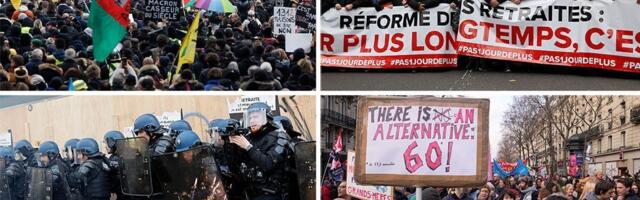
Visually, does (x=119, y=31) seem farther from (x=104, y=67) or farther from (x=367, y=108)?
(x=367, y=108)

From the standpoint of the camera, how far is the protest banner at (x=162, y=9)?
311 inches

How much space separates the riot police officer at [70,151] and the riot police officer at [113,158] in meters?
0.22

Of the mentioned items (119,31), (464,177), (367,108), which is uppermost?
(119,31)

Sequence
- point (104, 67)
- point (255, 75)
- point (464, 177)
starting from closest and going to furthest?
point (464, 177) → point (255, 75) → point (104, 67)

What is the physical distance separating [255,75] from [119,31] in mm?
1038

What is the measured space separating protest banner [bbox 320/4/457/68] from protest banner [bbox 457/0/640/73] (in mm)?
161

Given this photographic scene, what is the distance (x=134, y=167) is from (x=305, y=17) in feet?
6.72

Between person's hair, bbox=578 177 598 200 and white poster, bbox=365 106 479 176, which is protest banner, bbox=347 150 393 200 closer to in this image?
white poster, bbox=365 106 479 176

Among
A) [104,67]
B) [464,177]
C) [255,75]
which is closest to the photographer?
[464,177]

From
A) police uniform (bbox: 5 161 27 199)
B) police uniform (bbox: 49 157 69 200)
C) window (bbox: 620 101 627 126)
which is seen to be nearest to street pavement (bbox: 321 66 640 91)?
window (bbox: 620 101 627 126)

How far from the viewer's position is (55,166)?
20.5ft

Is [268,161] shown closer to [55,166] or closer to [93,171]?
[93,171]

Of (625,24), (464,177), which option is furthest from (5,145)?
(625,24)

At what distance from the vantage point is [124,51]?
7.43m
